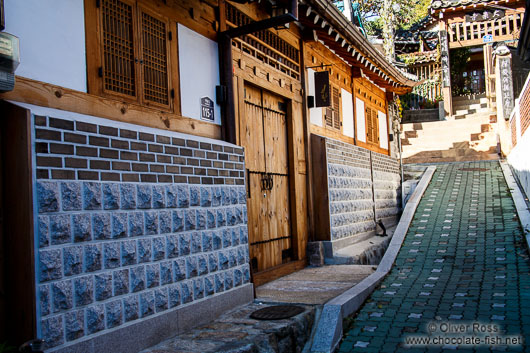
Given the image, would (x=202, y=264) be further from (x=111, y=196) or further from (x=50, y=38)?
(x=50, y=38)

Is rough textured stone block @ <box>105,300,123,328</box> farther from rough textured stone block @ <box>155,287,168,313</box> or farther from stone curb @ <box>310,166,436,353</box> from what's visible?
stone curb @ <box>310,166,436,353</box>

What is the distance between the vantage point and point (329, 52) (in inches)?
427

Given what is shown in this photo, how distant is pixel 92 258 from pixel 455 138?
19.8m

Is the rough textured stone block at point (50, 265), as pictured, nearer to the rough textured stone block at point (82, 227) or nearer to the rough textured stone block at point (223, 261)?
the rough textured stone block at point (82, 227)

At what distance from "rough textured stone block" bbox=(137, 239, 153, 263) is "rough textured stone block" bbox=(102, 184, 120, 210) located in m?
0.46

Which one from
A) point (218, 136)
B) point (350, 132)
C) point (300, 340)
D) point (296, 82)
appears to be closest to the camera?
point (300, 340)

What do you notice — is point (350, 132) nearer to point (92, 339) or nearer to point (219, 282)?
point (219, 282)

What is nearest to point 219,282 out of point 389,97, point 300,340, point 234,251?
point 234,251

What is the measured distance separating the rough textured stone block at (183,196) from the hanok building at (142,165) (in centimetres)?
2

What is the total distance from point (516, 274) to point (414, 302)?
7.12ft

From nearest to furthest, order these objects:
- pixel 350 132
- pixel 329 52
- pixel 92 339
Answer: pixel 92 339, pixel 329 52, pixel 350 132

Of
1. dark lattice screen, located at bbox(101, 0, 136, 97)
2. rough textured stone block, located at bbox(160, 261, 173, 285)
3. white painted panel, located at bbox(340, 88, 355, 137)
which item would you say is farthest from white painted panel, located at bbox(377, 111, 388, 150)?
rough textured stone block, located at bbox(160, 261, 173, 285)

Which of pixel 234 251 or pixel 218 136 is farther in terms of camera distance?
pixel 218 136

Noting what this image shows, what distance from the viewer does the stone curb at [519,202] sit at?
960 centimetres
